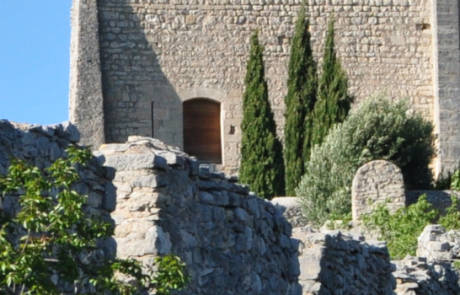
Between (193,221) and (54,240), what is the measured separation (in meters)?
1.85

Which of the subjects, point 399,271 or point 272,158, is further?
point 272,158

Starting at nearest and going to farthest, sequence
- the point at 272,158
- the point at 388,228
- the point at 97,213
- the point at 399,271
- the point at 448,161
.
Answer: the point at 97,213, the point at 399,271, the point at 388,228, the point at 272,158, the point at 448,161

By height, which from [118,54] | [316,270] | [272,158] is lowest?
[316,270]

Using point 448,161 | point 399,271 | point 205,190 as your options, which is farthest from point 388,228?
point 205,190

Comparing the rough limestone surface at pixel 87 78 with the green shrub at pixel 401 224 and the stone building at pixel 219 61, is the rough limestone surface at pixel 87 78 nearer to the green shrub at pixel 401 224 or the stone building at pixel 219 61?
the stone building at pixel 219 61

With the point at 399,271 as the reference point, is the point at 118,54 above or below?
above

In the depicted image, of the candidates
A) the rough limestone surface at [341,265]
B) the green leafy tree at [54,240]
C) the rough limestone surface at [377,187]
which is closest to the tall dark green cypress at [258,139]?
the rough limestone surface at [377,187]

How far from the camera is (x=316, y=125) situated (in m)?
29.9

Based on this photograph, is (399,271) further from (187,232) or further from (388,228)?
(388,228)

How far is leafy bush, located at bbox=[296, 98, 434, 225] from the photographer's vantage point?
2648cm

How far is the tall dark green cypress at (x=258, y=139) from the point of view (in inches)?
1155

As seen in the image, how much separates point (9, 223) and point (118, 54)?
2611 cm

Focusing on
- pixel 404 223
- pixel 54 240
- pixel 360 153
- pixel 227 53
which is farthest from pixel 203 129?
pixel 54 240

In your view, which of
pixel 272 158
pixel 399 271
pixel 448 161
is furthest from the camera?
pixel 448 161
